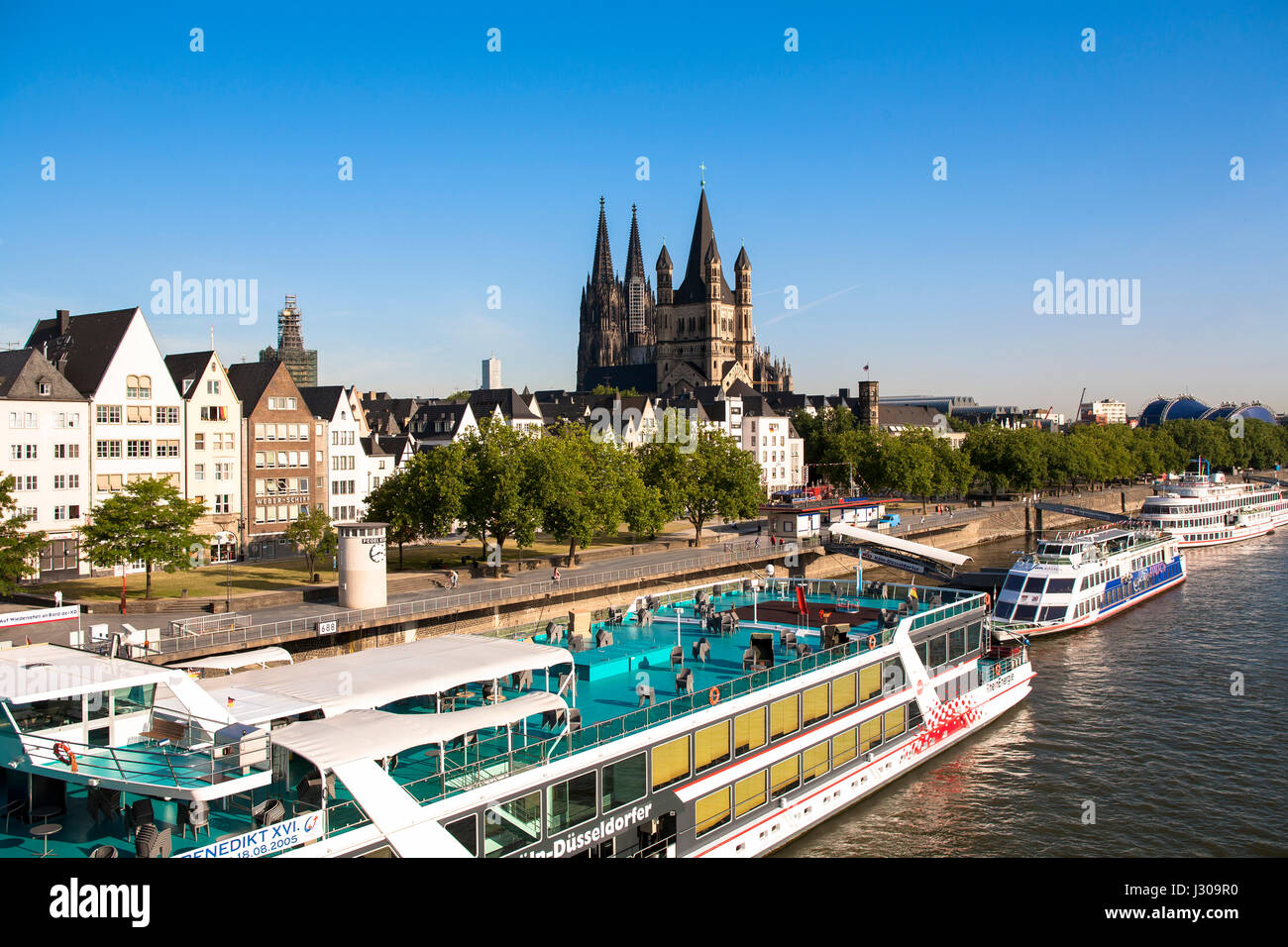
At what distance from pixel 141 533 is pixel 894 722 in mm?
30886

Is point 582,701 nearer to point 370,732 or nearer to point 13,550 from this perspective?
point 370,732

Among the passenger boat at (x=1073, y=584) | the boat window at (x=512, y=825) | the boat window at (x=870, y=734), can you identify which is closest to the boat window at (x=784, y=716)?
the boat window at (x=870, y=734)

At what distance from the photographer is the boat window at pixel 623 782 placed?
1838 centimetres

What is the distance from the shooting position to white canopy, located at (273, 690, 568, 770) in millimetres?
14219

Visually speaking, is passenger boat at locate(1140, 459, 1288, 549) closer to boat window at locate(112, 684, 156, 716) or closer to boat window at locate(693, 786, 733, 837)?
boat window at locate(693, 786, 733, 837)

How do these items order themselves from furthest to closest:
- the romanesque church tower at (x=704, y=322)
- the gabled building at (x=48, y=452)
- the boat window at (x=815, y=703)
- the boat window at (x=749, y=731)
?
1. the romanesque church tower at (x=704, y=322)
2. the gabled building at (x=48, y=452)
3. the boat window at (x=815, y=703)
4. the boat window at (x=749, y=731)

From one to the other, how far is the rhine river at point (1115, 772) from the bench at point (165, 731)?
Answer: 13.2m

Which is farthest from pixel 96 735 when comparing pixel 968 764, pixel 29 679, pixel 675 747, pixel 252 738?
pixel 968 764

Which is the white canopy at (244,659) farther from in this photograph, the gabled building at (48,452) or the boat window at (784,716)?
the gabled building at (48,452)

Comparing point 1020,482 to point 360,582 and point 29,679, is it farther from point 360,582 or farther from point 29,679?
point 29,679

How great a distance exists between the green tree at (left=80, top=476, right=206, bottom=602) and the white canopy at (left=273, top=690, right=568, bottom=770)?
29.0 meters

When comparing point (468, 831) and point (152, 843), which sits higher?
point (152, 843)

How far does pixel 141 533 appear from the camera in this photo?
41094 mm

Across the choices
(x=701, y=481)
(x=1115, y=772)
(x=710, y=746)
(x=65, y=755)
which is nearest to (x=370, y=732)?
(x=65, y=755)
